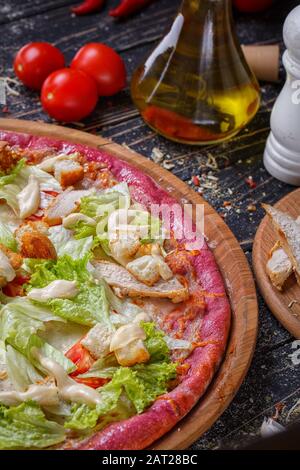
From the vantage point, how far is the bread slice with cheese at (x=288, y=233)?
3.95 metres

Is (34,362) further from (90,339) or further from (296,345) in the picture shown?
(296,345)

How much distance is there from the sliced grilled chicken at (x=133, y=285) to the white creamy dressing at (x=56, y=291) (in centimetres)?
18

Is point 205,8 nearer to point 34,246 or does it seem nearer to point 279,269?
point 279,269

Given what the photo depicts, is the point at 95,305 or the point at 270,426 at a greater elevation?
the point at 95,305

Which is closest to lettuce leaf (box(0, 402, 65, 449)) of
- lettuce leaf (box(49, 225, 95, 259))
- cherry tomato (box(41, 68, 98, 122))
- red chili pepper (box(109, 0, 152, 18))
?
lettuce leaf (box(49, 225, 95, 259))

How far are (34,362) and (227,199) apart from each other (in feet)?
5.95

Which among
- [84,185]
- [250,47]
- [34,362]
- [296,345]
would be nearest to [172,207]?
[84,185]

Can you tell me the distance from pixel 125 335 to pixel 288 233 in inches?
42.7

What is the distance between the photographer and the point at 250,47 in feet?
17.7

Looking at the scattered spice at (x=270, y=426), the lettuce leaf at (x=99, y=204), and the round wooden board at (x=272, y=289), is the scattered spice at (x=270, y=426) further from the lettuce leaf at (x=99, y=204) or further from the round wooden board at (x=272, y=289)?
the lettuce leaf at (x=99, y=204)

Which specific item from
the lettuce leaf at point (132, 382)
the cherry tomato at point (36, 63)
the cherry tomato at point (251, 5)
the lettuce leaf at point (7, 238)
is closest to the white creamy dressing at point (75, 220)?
the lettuce leaf at point (7, 238)

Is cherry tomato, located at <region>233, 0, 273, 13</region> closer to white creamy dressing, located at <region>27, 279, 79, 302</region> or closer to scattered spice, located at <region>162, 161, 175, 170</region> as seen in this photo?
scattered spice, located at <region>162, 161, 175, 170</region>

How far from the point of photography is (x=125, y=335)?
3410mm

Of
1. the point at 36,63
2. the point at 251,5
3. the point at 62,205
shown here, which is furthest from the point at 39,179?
the point at 251,5
